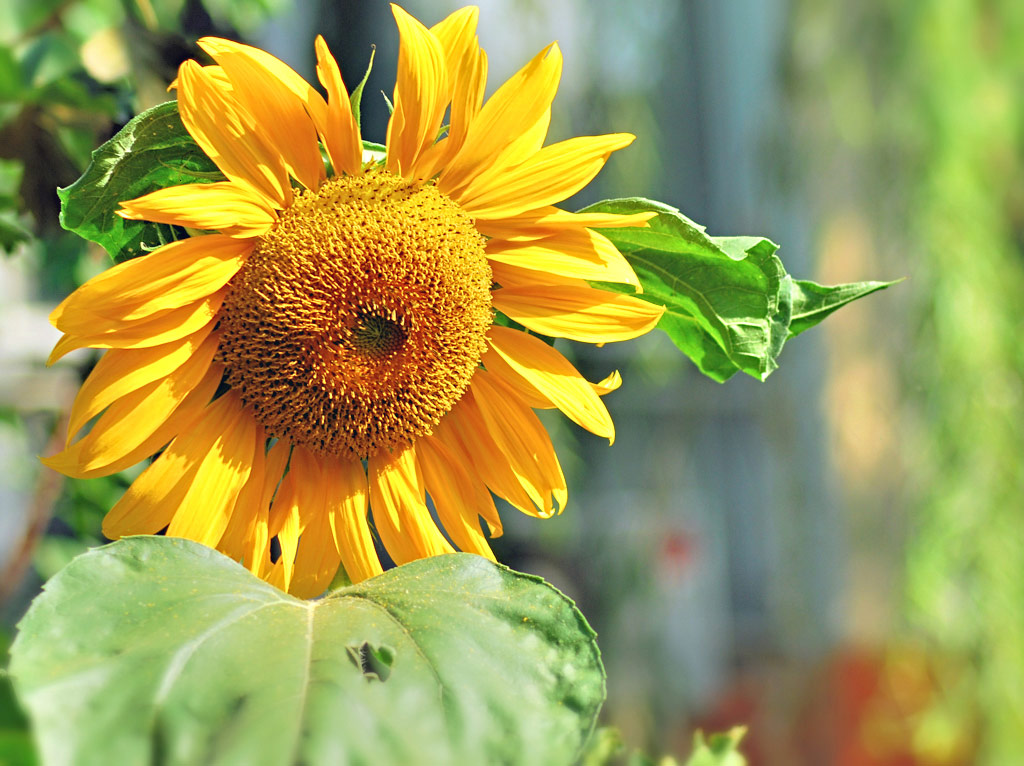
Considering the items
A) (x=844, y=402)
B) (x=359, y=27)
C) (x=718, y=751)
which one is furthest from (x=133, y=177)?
(x=844, y=402)

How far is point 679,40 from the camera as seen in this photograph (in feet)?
11.0

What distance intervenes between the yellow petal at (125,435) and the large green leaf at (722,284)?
0.13m

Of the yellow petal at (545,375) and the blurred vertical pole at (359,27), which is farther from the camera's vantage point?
the blurred vertical pole at (359,27)

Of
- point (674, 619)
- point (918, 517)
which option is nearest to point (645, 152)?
point (918, 517)

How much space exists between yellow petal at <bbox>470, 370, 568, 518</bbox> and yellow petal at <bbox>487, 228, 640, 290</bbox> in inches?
1.6

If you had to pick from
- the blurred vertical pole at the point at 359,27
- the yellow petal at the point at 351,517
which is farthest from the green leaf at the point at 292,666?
the blurred vertical pole at the point at 359,27

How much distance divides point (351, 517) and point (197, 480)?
0.05m

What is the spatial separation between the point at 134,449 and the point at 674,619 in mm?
3027

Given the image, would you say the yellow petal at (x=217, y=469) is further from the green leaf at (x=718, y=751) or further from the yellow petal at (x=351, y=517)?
the green leaf at (x=718, y=751)

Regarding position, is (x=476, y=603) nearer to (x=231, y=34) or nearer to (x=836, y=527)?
(x=231, y=34)

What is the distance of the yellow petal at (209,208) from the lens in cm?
24

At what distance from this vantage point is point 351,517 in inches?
11.2

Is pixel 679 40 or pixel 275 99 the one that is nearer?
pixel 275 99

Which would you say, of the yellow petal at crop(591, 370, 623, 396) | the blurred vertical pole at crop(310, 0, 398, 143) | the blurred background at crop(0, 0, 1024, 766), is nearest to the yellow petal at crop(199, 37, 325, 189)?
the yellow petal at crop(591, 370, 623, 396)
